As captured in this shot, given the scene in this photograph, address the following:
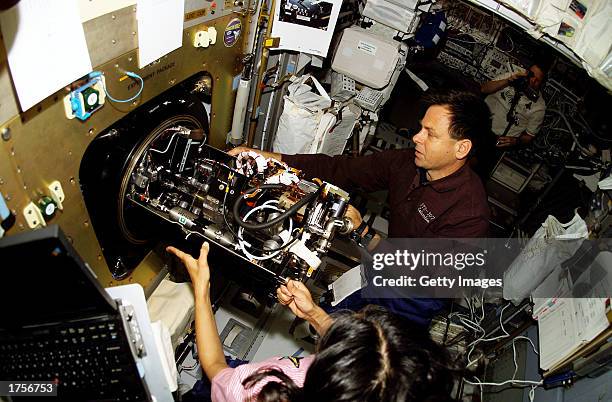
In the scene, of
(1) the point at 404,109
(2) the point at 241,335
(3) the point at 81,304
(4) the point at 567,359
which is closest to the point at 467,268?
(4) the point at 567,359

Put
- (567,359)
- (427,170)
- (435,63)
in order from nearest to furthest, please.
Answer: (567,359), (427,170), (435,63)

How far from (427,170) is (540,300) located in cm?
131

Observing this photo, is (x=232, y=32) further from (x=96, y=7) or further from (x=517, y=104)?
(x=517, y=104)

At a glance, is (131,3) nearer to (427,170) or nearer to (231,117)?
(231,117)

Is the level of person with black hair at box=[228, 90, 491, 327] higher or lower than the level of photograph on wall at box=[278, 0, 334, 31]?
lower

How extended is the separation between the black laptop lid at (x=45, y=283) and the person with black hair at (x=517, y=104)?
5378mm

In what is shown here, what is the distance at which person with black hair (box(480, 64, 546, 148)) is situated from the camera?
16.6 feet

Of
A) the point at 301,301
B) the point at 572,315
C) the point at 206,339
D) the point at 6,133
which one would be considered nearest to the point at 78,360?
the point at 206,339

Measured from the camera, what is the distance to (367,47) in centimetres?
401

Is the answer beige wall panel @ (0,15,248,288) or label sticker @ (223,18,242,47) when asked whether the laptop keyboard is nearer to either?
beige wall panel @ (0,15,248,288)

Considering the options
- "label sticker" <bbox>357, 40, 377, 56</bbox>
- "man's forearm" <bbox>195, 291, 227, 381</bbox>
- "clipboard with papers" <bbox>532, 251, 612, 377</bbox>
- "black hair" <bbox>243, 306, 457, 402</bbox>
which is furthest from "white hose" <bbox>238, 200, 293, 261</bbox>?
"label sticker" <bbox>357, 40, 377, 56</bbox>

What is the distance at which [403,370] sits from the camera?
3.66ft

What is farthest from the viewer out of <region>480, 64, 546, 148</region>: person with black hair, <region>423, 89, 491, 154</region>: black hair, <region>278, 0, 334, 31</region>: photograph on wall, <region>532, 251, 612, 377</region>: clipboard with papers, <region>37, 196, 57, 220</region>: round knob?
<region>480, 64, 546, 148</region>: person with black hair

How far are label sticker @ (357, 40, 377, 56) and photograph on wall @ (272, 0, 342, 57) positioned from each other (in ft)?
3.38
